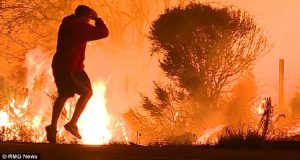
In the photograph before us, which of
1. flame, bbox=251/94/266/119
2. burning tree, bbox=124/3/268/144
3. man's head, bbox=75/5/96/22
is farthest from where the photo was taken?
burning tree, bbox=124/3/268/144

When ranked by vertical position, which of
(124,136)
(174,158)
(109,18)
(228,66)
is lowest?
(174,158)

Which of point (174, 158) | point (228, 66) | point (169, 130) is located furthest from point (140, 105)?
point (174, 158)

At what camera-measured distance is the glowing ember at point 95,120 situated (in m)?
23.9

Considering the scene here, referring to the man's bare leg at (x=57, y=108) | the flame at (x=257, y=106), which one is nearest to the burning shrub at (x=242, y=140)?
the man's bare leg at (x=57, y=108)

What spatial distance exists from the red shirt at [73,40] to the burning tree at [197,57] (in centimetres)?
1905

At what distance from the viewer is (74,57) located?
432 inches

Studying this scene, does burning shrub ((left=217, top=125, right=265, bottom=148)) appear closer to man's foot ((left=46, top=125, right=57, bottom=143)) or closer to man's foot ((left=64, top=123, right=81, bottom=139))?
man's foot ((left=64, top=123, right=81, bottom=139))

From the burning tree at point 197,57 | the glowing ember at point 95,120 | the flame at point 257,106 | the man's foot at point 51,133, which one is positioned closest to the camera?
the man's foot at point 51,133

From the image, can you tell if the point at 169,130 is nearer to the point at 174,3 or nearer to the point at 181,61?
the point at 181,61

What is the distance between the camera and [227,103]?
30344 mm

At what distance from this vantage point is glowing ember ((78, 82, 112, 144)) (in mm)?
23858

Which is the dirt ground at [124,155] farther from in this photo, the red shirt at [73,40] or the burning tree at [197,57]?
the burning tree at [197,57]

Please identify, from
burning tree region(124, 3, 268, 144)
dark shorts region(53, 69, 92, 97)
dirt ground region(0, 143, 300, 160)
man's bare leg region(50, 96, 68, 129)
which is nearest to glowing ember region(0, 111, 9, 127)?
burning tree region(124, 3, 268, 144)

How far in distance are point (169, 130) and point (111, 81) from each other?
6148 millimetres
